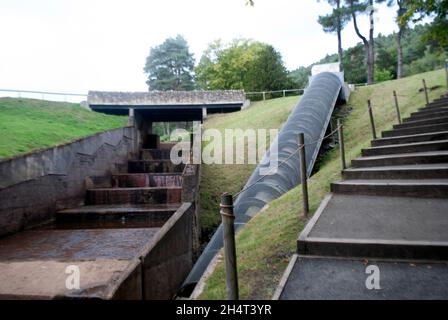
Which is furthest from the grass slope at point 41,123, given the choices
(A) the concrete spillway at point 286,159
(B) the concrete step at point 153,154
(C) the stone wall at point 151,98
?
(A) the concrete spillway at point 286,159

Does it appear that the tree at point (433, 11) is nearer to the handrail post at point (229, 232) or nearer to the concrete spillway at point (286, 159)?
the concrete spillway at point (286, 159)

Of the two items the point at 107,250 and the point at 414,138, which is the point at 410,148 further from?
the point at 107,250

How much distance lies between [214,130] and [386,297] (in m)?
15.4

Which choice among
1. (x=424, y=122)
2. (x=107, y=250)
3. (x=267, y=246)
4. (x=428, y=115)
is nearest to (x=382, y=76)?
(x=428, y=115)

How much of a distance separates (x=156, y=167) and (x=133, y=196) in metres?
3.72

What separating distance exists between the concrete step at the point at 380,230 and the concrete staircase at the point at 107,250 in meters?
2.45

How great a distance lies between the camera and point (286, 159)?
13.4 ft

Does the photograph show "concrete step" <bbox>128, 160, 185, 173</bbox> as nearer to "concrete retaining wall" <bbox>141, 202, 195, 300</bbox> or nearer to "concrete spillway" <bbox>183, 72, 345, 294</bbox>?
"concrete spillway" <bbox>183, 72, 345, 294</bbox>

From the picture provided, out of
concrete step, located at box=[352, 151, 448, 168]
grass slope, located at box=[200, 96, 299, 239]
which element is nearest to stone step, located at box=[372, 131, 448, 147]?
concrete step, located at box=[352, 151, 448, 168]

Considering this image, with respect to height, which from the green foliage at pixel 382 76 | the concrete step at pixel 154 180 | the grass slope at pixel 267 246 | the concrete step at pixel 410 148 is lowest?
the grass slope at pixel 267 246

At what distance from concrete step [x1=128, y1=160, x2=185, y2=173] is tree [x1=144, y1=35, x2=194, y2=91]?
35958 mm

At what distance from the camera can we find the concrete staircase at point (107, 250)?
12.3ft

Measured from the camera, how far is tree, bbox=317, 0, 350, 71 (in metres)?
28.5
